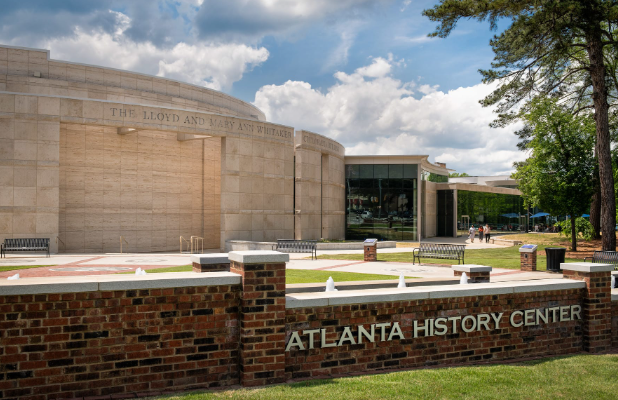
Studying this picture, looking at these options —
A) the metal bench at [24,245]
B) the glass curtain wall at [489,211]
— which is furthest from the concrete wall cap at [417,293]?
the glass curtain wall at [489,211]

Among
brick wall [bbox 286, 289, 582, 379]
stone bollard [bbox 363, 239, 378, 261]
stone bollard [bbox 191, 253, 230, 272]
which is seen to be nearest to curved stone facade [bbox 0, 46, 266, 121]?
stone bollard [bbox 363, 239, 378, 261]

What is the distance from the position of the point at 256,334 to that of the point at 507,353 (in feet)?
13.2

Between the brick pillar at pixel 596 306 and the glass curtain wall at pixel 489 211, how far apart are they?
44292 mm

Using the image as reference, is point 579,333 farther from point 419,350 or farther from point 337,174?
point 337,174

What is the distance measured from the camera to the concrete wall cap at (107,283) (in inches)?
199

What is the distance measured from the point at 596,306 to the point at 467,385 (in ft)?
12.4

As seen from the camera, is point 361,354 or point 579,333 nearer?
point 361,354

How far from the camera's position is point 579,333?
8359 millimetres

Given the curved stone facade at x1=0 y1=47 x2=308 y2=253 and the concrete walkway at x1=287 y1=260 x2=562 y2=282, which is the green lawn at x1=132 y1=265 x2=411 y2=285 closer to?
the concrete walkway at x1=287 y1=260 x2=562 y2=282

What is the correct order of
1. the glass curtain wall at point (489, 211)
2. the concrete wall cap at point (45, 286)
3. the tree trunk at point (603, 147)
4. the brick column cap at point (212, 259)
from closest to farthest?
the concrete wall cap at point (45, 286) < the brick column cap at point (212, 259) < the tree trunk at point (603, 147) < the glass curtain wall at point (489, 211)

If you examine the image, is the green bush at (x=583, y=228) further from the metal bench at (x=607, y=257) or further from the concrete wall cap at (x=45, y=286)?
the concrete wall cap at (x=45, y=286)

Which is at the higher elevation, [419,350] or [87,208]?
[87,208]

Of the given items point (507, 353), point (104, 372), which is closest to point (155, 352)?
point (104, 372)

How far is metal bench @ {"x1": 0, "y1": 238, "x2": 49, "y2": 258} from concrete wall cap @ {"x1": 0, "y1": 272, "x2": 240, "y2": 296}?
762 inches
